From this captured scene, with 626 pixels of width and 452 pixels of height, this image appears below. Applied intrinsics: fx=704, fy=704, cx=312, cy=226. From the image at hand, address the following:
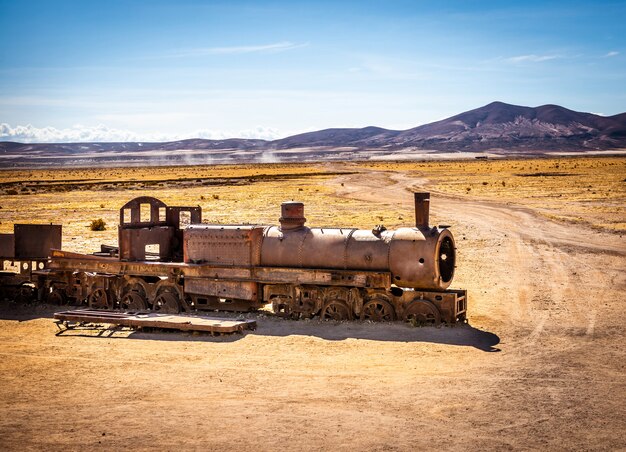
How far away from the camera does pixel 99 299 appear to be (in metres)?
19.4

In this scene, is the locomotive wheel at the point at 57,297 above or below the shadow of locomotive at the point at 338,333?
above

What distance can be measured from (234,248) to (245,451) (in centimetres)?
882

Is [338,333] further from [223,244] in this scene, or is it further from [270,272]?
[223,244]

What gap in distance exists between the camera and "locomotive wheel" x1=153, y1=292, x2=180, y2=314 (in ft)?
61.0

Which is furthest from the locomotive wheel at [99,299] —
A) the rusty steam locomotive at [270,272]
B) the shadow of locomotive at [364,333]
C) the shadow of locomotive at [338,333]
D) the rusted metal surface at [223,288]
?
the shadow of locomotive at [364,333]

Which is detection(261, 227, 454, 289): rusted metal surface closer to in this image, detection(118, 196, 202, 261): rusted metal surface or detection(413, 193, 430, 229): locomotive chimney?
detection(413, 193, 430, 229): locomotive chimney

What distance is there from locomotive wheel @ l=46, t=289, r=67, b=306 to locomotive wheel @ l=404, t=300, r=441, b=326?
32.5 feet

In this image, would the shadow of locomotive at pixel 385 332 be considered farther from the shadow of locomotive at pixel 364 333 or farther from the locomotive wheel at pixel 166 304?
the locomotive wheel at pixel 166 304

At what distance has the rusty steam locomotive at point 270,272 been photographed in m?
16.6

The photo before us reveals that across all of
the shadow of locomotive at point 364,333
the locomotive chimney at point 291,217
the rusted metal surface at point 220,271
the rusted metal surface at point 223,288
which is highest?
the locomotive chimney at point 291,217

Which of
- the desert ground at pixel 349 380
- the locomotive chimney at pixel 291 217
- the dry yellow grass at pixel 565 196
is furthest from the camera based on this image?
the dry yellow grass at pixel 565 196

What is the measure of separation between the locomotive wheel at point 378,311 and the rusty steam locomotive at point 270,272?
0.08 ft

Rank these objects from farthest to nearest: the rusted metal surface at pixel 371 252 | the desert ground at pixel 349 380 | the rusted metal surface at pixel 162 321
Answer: the rusted metal surface at pixel 371 252 → the rusted metal surface at pixel 162 321 → the desert ground at pixel 349 380

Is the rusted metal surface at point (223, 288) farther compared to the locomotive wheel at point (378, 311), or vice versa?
the rusted metal surface at point (223, 288)
